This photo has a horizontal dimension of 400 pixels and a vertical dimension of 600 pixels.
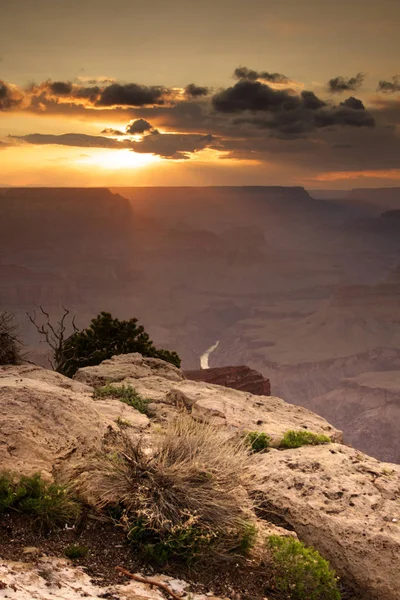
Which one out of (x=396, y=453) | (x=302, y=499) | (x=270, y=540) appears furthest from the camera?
(x=396, y=453)

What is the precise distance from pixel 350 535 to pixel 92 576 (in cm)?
297

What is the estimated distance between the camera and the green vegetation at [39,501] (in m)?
5.96

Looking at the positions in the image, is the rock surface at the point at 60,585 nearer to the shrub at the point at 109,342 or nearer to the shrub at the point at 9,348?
the shrub at the point at 9,348

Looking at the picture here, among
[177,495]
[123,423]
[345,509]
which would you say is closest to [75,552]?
[177,495]

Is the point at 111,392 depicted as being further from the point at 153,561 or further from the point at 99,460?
the point at 153,561

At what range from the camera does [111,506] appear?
6406 millimetres

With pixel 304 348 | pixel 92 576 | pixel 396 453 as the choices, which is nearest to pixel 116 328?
pixel 92 576

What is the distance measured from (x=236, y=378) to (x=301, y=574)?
30842 millimetres

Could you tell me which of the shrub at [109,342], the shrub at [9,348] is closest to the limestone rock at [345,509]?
the shrub at [9,348]

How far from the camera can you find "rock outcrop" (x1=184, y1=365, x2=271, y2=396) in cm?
3600

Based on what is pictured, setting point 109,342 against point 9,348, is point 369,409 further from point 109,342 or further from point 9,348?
point 9,348

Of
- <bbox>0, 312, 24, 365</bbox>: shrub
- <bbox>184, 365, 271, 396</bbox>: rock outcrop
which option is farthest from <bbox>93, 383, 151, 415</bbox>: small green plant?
<bbox>184, 365, 271, 396</bbox>: rock outcrop

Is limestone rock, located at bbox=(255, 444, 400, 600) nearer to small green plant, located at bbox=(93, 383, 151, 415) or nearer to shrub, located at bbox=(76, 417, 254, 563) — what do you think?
shrub, located at bbox=(76, 417, 254, 563)

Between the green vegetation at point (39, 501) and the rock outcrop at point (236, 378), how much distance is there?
29338 mm
